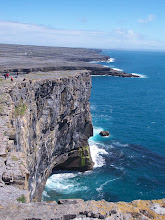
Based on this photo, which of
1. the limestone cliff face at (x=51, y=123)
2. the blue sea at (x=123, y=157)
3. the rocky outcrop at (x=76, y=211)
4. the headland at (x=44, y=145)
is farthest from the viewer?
the blue sea at (x=123, y=157)

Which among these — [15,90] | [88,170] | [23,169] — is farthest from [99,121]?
[23,169]

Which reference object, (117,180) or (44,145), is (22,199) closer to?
(44,145)

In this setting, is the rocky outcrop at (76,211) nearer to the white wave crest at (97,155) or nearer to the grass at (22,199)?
the grass at (22,199)

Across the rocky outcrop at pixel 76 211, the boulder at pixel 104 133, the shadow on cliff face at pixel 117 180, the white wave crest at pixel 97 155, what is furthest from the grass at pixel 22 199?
the boulder at pixel 104 133

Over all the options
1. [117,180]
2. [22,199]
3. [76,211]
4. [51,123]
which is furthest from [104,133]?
[76,211]

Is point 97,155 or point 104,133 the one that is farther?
point 104,133

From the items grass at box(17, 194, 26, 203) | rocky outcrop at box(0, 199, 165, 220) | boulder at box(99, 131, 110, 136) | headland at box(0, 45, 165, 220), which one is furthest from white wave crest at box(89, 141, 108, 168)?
grass at box(17, 194, 26, 203)
